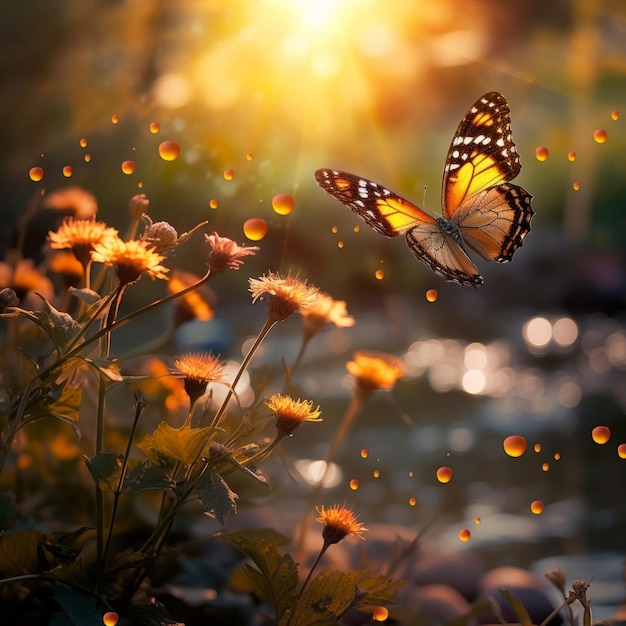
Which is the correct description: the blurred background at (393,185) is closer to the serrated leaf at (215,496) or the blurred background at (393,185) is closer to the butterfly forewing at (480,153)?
the butterfly forewing at (480,153)

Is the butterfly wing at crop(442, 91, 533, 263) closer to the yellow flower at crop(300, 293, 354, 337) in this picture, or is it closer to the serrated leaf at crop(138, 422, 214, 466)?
the yellow flower at crop(300, 293, 354, 337)

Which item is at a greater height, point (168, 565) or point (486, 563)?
point (168, 565)

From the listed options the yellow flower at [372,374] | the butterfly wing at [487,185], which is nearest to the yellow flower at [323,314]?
the yellow flower at [372,374]

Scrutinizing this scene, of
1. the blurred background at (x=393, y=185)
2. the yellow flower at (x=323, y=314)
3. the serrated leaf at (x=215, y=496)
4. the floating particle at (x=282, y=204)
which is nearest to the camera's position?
the serrated leaf at (x=215, y=496)

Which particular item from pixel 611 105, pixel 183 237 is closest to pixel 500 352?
pixel 611 105

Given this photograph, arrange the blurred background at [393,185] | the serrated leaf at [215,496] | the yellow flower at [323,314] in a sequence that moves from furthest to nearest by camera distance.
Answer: the blurred background at [393,185], the yellow flower at [323,314], the serrated leaf at [215,496]

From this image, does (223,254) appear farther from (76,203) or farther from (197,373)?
(76,203)

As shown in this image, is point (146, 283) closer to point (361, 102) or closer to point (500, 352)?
point (361, 102)
